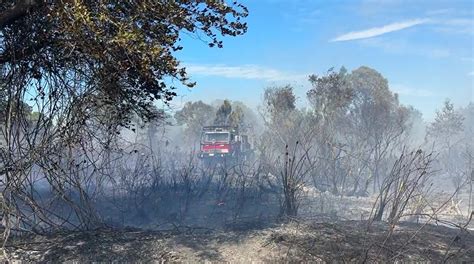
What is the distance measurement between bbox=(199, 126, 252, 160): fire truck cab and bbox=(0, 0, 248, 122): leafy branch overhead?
72.5 feet

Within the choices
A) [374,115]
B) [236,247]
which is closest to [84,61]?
[236,247]

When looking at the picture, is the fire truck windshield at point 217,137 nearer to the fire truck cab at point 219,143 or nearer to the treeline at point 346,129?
the fire truck cab at point 219,143

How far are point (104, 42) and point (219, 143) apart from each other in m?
23.6

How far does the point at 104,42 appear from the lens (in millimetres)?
5500

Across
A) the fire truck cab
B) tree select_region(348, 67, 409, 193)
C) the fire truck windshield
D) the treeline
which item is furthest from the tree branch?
tree select_region(348, 67, 409, 193)

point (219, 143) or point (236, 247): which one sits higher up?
point (219, 143)

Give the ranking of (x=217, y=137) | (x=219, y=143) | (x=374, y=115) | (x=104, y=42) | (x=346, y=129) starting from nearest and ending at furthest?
(x=104, y=42) → (x=219, y=143) → (x=217, y=137) → (x=374, y=115) → (x=346, y=129)

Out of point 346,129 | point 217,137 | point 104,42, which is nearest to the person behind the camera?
point 104,42

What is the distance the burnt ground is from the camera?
6.32 m

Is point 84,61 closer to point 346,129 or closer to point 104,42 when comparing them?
point 104,42

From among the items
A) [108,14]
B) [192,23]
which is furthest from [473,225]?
[108,14]

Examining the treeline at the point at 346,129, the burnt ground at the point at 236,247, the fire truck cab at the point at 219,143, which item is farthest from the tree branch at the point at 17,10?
the fire truck cab at the point at 219,143

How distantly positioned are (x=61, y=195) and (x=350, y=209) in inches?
557

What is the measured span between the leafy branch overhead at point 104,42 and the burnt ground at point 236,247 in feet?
7.15
